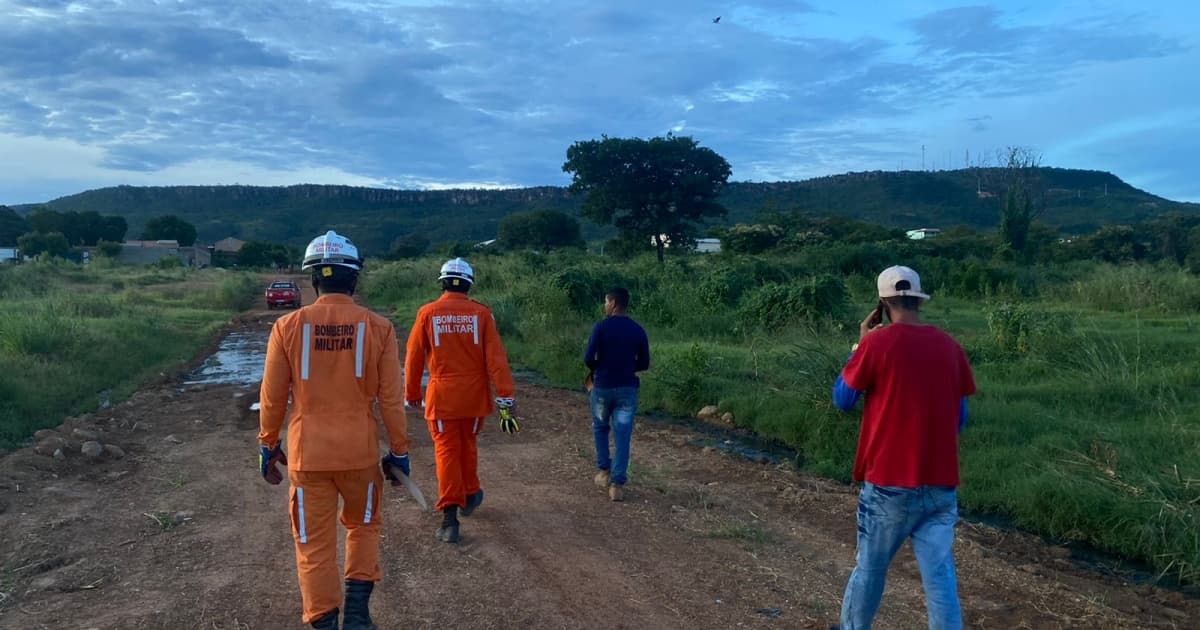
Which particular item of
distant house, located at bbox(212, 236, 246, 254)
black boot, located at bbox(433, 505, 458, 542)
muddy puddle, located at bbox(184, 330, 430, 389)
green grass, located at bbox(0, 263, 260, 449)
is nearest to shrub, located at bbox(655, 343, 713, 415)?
muddy puddle, located at bbox(184, 330, 430, 389)

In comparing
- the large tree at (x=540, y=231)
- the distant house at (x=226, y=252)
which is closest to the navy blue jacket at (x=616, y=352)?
the large tree at (x=540, y=231)

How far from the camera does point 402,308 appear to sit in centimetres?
3256

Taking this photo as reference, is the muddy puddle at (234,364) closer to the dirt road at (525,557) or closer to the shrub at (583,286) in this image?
the dirt road at (525,557)

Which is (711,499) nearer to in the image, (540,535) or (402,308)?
(540,535)

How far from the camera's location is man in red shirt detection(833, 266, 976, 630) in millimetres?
3822

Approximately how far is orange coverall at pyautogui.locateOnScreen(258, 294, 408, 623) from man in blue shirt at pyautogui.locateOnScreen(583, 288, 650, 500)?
3.00 metres

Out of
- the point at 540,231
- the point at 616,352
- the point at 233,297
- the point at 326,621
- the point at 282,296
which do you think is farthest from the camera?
the point at 540,231

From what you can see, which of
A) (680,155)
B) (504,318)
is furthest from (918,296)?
(680,155)

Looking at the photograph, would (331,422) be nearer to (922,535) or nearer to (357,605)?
(357,605)

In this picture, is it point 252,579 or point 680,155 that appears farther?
point 680,155

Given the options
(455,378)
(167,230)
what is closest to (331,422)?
(455,378)

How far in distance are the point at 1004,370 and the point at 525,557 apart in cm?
884

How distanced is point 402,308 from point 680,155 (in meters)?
17.0

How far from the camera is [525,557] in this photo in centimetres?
577
